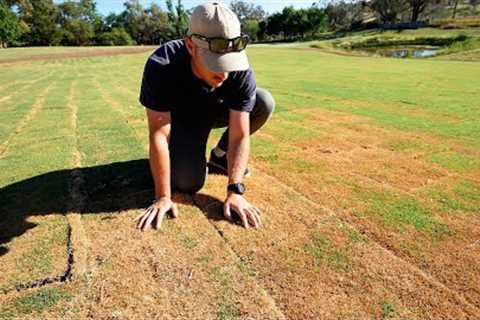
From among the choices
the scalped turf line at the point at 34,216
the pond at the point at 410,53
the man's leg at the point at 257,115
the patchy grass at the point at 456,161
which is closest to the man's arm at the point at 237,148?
the man's leg at the point at 257,115

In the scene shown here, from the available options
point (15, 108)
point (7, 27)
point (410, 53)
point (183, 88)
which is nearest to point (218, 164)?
point (183, 88)

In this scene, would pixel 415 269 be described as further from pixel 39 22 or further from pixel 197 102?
pixel 39 22

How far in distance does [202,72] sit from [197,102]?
52cm

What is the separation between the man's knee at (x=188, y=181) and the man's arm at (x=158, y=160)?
0.30 m

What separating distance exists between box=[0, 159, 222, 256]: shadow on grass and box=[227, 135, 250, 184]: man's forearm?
0.31 m

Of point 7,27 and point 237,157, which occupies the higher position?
point 7,27

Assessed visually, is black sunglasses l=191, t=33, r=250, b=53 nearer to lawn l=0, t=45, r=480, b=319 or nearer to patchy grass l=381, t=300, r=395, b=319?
lawn l=0, t=45, r=480, b=319

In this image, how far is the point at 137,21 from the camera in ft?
277

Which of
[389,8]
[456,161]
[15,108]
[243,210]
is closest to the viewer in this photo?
[243,210]

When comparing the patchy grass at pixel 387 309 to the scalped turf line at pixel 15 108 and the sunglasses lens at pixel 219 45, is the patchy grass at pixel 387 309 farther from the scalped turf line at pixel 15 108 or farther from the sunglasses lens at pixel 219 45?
the scalped turf line at pixel 15 108

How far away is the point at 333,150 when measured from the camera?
4.22 metres

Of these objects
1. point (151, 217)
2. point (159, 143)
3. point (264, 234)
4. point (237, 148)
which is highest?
point (159, 143)

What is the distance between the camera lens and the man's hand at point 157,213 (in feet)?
8.27

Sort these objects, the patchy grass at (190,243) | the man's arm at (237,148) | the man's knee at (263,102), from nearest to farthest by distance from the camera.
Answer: the patchy grass at (190,243) < the man's arm at (237,148) < the man's knee at (263,102)
